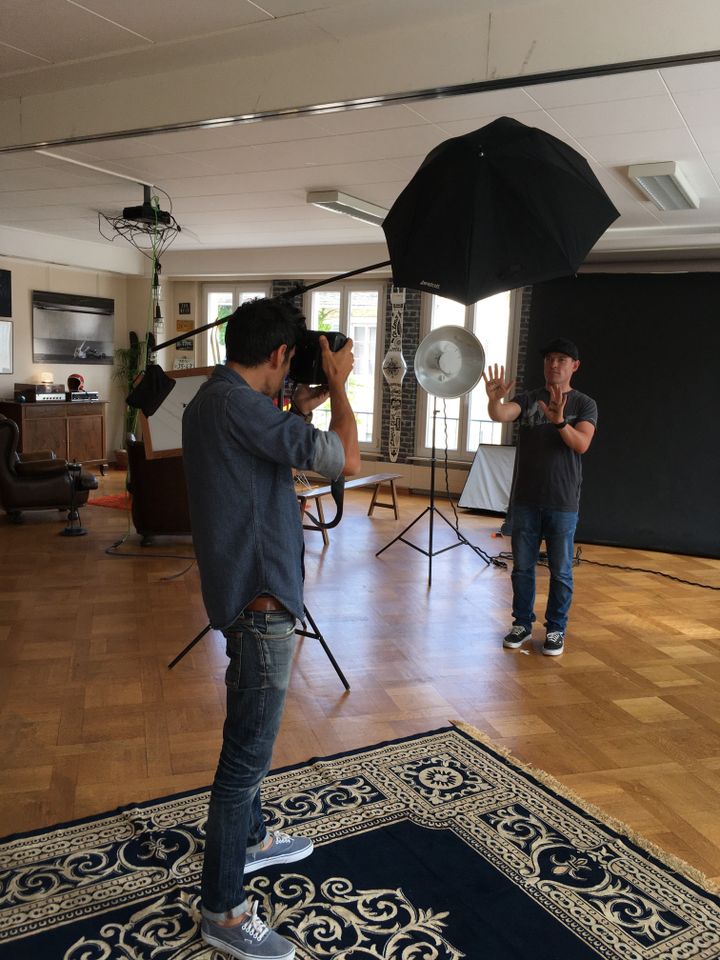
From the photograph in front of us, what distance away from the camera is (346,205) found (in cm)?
722

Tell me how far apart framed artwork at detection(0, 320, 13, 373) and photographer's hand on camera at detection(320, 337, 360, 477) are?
30.8ft

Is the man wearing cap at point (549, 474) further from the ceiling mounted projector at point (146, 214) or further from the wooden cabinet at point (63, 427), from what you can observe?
the wooden cabinet at point (63, 427)

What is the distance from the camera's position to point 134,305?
11.9 meters

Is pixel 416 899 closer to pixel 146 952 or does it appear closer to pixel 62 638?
pixel 146 952

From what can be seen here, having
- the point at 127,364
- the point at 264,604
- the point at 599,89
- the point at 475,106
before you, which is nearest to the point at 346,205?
the point at 475,106

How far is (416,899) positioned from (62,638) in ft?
9.45

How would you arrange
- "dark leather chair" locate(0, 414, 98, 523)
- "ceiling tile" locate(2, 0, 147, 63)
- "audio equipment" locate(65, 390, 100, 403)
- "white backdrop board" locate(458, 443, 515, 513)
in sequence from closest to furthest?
"ceiling tile" locate(2, 0, 147, 63), "dark leather chair" locate(0, 414, 98, 523), "white backdrop board" locate(458, 443, 515, 513), "audio equipment" locate(65, 390, 100, 403)

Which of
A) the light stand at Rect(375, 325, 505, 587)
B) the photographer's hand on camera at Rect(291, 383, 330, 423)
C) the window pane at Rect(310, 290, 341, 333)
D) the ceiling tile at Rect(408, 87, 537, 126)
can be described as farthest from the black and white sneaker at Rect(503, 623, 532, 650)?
the window pane at Rect(310, 290, 341, 333)

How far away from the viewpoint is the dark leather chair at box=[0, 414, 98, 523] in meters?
7.56

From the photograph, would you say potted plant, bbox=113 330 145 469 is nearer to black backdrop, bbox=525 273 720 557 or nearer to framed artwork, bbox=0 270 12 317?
framed artwork, bbox=0 270 12 317

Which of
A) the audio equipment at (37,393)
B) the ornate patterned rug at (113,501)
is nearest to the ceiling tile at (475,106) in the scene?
the ornate patterned rug at (113,501)

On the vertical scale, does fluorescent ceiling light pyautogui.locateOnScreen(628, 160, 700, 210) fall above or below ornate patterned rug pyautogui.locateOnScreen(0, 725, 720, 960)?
above

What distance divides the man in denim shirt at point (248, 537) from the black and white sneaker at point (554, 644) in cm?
275

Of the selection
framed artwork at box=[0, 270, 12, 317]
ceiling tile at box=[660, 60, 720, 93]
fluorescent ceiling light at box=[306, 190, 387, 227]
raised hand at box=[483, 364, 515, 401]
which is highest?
fluorescent ceiling light at box=[306, 190, 387, 227]
